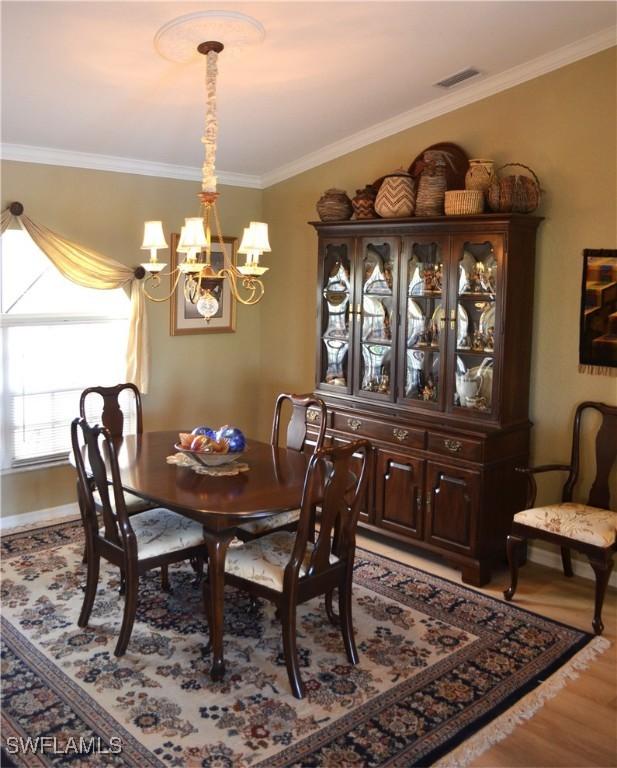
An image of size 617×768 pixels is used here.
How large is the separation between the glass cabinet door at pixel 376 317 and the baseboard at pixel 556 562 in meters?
1.23

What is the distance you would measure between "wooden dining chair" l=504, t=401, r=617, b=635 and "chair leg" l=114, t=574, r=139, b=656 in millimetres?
1891

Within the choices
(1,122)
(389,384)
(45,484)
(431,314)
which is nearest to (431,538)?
(389,384)

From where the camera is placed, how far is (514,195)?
153 inches

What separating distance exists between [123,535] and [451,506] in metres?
1.86

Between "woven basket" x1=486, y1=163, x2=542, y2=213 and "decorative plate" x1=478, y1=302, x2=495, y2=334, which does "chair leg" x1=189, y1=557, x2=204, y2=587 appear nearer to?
"decorative plate" x1=478, y1=302, x2=495, y2=334

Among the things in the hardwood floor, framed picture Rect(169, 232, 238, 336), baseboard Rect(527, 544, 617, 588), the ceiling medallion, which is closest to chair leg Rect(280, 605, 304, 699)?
the hardwood floor

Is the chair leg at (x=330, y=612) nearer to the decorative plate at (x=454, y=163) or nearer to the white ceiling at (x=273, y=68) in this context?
the decorative plate at (x=454, y=163)

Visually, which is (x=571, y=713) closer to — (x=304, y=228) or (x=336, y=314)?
(x=336, y=314)

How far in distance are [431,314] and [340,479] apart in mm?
1744

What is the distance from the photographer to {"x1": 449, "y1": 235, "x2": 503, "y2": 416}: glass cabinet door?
4043 millimetres

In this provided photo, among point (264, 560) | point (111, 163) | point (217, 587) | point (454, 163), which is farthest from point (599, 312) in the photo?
point (111, 163)

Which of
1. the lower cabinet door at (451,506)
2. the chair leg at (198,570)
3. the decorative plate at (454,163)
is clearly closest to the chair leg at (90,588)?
the chair leg at (198,570)

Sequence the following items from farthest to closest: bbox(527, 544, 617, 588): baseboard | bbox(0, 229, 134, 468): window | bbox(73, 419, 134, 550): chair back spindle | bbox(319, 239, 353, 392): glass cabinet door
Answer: bbox(319, 239, 353, 392): glass cabinet door
bbox(0, 229, 134, 468): window
bbox(527, 544, 617, 588): baseboard
bbox(73, 419, 134, 550): chair back spindle
